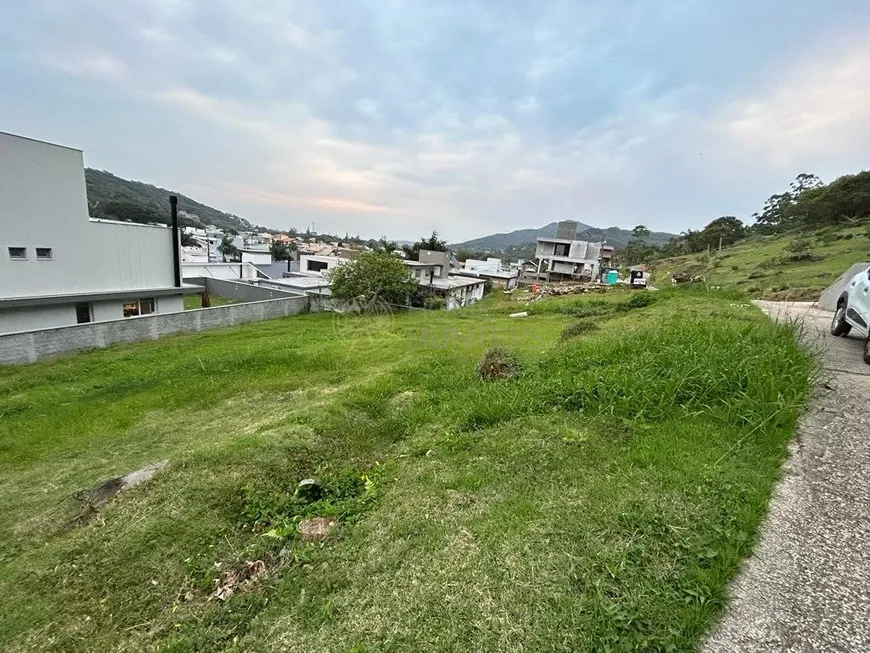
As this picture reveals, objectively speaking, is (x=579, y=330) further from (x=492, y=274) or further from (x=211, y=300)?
(x=492, y=274)

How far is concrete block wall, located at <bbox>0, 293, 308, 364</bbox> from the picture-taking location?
440 inches

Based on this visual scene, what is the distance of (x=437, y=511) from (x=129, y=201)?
7195 cm

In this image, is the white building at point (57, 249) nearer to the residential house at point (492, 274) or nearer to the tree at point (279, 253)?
the residential house at point (492, 274)

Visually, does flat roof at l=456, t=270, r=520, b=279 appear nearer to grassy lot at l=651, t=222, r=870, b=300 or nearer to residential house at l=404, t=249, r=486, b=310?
residential house at l=404, t=249, r=486, b=310

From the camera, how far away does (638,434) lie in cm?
389

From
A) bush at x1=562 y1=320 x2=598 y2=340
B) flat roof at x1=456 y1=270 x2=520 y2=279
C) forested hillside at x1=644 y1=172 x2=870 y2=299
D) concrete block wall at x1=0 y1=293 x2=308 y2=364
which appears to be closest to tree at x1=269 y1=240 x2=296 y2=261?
flat roof at x1=456 y1=270 x2=520 y2=279

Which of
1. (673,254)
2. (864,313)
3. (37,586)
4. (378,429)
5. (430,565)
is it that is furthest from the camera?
(673,254)

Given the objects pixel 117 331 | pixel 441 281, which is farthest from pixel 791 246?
pixel 117 331

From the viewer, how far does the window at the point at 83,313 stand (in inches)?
586

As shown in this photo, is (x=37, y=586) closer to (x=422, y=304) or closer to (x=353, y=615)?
(x=353, y=615)

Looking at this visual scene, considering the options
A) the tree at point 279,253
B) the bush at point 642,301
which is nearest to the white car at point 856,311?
the bush at point 642,301

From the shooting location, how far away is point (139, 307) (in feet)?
56.0

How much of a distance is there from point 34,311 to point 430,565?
58.9 feet

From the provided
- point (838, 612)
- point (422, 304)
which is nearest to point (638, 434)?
point (838, 612)
